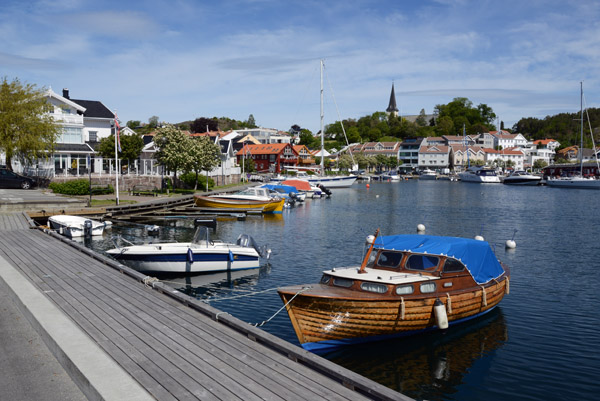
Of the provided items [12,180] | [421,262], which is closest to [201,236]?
[421,262]

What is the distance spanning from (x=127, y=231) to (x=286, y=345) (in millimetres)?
30956

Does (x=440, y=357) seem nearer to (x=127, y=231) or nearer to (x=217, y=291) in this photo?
(x=217, y=291)

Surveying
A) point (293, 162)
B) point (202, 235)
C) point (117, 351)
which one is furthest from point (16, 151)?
point (293, 162)

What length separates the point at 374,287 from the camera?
15688 mm

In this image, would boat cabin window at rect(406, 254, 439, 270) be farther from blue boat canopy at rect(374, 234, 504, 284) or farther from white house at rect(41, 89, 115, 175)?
white house at rect(41, 89, 115, 175)

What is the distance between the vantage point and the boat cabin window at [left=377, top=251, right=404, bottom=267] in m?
17.7

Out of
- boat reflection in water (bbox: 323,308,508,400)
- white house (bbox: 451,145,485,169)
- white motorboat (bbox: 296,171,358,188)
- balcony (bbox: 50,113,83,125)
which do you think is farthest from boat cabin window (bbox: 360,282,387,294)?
white house (bbox: 451,145,485,169)

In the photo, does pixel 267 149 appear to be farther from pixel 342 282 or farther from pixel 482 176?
pixel 342 282

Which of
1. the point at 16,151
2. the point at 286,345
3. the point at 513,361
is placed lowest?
the point at 513,361

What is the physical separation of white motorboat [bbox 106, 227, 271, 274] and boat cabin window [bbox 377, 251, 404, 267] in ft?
32.3

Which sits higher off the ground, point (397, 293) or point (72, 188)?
point (72, 188)

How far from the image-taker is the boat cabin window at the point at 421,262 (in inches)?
685

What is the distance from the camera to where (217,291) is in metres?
23.2

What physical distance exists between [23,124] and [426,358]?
178 feet
